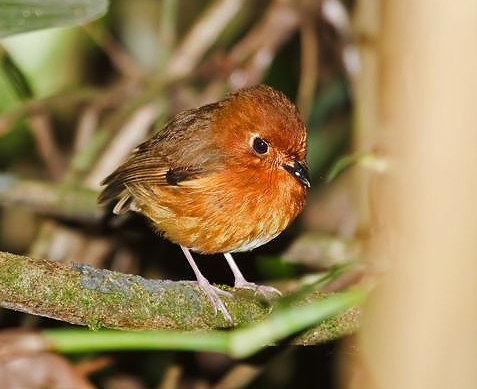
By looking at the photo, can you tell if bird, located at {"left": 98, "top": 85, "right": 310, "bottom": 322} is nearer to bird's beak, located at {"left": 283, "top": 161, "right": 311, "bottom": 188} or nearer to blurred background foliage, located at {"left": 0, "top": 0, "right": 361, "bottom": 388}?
bird's beak, located at {"left": 283, "top": 161, "right": 311, "bottom": 188}

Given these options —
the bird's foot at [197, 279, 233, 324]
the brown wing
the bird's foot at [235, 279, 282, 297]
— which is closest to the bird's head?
the brown wing

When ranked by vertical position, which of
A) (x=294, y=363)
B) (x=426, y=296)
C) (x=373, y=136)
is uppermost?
(x=426, y=296)

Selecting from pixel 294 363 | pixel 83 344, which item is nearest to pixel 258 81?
pixel 294 363

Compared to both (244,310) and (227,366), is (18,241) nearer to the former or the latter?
(227,366)

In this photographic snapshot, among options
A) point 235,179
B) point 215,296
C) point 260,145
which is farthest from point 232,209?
point 215,296

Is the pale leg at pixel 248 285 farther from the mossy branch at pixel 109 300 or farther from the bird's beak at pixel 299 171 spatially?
the mossy branch at pixel 109 300

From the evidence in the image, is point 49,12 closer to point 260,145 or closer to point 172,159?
point 172,159

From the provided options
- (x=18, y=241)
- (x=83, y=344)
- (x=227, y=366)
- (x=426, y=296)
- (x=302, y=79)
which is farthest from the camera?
(x=18, y=241)
